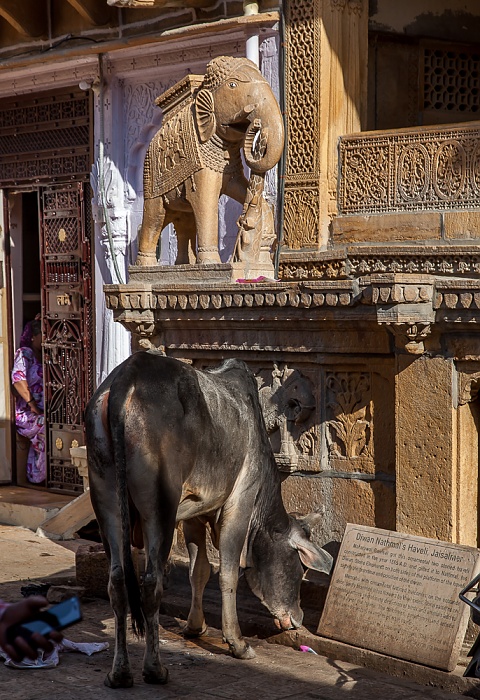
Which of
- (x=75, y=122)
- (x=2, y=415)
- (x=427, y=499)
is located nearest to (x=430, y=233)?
(x=427, y=499)

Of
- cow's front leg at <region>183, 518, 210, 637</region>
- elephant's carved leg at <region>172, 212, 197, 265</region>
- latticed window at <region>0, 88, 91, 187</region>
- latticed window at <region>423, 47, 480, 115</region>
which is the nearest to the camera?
cow's front leg at <region>183, 518, 210, 637</region>

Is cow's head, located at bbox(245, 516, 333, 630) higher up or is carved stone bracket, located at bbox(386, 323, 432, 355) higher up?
carved stone bracket, located at bbox(386, 323, 432, 355)

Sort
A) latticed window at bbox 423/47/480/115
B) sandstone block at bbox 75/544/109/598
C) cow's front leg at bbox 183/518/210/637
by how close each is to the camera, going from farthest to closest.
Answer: latticed window at bbox 423/47/480/115 → sandstone block at bbox 75/544/109/598 → cow's front leg at bbox 183/518/210/637

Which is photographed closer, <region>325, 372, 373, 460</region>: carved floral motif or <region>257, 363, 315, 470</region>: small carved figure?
<region>325, 372, 373, 460</region>: carved floral motif

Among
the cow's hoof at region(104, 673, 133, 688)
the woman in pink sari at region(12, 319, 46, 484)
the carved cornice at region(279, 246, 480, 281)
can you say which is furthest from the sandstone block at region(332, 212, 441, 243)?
the cow's hoof at region(104, 673, 133, 688)

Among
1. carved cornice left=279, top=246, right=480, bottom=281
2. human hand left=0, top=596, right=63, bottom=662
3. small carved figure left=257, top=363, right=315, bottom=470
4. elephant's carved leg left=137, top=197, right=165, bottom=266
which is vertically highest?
elephant's carved leg left=137, top=197, right=165, bottom=266

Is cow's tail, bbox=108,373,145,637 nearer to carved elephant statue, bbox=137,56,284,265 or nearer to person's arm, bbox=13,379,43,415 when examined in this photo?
carved elephant statue, bbox=137,56,284,265

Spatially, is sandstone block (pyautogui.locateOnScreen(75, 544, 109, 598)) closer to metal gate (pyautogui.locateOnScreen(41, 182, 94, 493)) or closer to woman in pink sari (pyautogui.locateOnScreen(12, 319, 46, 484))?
metal gate (pyautogui.locateOnScreen(41, 182, 94, 493))

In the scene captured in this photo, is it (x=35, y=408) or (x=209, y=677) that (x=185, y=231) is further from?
(x=35, y=408)

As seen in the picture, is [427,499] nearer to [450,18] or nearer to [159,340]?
[159,340]

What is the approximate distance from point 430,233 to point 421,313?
2658mm

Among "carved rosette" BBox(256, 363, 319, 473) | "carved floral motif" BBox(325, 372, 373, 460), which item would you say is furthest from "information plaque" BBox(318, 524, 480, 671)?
"carved rosette" BBox(256, 363, 319, 473)

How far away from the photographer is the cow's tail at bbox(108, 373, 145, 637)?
223 inches

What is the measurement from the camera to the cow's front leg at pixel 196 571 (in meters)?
6.62
